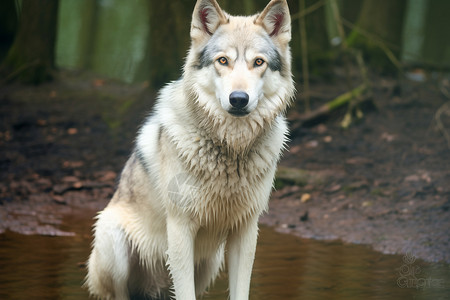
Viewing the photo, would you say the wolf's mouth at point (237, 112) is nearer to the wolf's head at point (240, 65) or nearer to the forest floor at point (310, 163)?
the wolf's head at point (240, 65)

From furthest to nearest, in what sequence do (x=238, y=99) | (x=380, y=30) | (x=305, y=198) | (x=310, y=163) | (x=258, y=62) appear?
(x=380, y=30) → (x=310, y=163) → (x=305, y=198) → (x=258, y=62) → (x=238, y=99)

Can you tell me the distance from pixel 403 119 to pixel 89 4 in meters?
14.6

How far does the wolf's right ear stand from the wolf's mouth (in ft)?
2.27

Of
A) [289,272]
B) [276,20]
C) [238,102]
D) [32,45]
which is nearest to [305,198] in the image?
[289,272]

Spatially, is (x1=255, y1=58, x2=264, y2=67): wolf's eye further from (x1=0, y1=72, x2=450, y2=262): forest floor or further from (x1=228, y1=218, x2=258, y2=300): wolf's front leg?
(x1=0, y1=72, x2=450, y2=262): forest floor

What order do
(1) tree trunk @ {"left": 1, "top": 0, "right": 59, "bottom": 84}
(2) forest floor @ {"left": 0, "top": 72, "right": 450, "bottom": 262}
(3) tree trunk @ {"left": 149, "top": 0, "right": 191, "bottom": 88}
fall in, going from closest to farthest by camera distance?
(2) forest floor @ {"left": 0, "top": 72, "right": 450, "bottom": 262} → (3) tree trunk @ {"left": 149, "top": 0, "right": 191, "bottom": 88} → (1) tree trunk @ {"left": 1, "top": 0, "right": 59, "bottom": 84}

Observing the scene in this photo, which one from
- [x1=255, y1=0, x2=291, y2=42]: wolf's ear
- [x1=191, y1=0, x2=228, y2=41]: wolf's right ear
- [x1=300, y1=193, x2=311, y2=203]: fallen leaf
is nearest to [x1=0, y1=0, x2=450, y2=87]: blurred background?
[x1=300, y1=193, x2=311, y2=203]: fallen leaf

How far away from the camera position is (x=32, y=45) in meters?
12.0

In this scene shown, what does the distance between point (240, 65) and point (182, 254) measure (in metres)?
1.52

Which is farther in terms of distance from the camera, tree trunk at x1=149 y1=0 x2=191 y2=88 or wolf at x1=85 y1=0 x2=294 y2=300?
tree trunk at x1=149 y1=0 x2=191 y2=88

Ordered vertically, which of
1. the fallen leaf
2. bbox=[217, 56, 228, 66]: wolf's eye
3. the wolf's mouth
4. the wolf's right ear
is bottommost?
the fallen leaf

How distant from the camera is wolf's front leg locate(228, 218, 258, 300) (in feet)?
14.4

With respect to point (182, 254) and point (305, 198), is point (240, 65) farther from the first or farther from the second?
point (305, 198)

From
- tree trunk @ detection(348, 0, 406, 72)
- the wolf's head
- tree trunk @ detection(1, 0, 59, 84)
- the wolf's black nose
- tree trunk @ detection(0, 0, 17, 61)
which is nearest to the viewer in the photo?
the wolf's black nose
